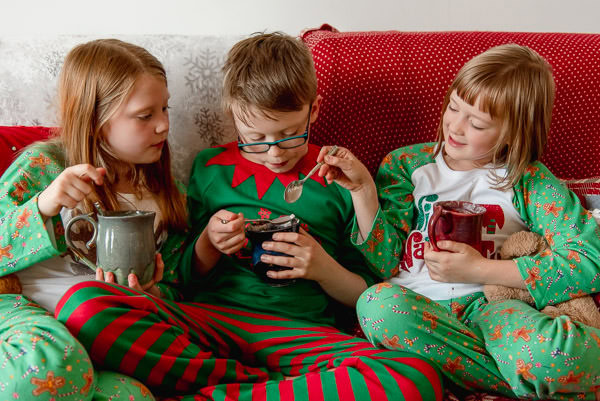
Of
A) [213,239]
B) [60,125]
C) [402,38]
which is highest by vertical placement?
[402,38]

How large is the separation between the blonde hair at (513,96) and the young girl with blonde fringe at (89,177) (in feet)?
2.26

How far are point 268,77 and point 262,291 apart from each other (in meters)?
0.47

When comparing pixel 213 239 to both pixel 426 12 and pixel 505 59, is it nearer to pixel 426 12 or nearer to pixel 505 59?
pixel 505 59

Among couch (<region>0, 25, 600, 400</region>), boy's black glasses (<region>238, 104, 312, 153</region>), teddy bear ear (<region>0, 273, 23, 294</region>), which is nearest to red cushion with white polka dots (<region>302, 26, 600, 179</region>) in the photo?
couch (<region>0, 25, 600, 400</region>)

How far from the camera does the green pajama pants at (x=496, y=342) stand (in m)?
1.09

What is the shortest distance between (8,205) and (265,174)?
21.5 inches

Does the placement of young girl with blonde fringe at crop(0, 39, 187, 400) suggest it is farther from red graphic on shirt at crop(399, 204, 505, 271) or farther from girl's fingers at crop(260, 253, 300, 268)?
red graphic on shirt at crop(399, 204, 505, 271)

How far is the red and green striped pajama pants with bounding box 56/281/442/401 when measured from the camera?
1056mm

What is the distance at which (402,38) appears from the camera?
163 centimetres

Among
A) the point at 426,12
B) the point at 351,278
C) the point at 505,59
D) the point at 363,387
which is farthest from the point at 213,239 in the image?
the point at 426,12

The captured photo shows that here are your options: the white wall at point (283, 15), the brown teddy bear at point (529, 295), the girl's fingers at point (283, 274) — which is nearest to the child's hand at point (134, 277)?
the girl's fingers at point (283, 274)

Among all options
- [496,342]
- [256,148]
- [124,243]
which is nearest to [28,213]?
[124,243]

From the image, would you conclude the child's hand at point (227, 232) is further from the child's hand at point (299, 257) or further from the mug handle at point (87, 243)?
the mug handle at point (87, 243)

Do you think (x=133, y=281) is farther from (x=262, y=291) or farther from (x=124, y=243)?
(x=262, y=291)
